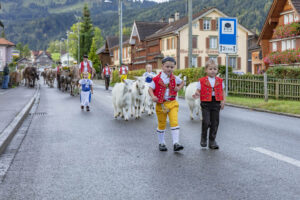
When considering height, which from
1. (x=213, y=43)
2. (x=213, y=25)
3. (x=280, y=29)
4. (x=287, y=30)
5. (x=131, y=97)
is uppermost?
(x=213, y=25)

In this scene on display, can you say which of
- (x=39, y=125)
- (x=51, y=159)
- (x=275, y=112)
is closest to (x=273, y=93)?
(x=275, y=112)

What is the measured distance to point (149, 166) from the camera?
19.7 feet

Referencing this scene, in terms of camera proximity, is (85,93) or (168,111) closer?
(168,111)

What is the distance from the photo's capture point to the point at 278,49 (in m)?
40.3

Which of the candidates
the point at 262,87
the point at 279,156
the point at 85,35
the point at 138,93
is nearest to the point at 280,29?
the point at 262,87

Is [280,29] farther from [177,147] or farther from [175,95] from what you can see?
[177,147]

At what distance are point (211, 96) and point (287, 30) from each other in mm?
32169

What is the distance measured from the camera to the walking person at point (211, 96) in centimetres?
721

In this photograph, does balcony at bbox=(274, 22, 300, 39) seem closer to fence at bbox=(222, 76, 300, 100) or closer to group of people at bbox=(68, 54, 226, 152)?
fence at bbox=(222, 76, 300, 100)

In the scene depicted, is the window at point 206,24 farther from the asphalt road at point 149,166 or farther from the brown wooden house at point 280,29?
the asphalt road at point 149,166

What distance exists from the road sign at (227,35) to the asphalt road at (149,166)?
10.3 meters

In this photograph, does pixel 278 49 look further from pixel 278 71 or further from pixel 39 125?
pixel 39 125

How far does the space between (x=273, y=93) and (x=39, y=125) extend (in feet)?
46.7

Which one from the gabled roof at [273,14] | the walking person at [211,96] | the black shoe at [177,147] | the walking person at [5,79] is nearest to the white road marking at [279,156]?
the walking person at [211,96]
